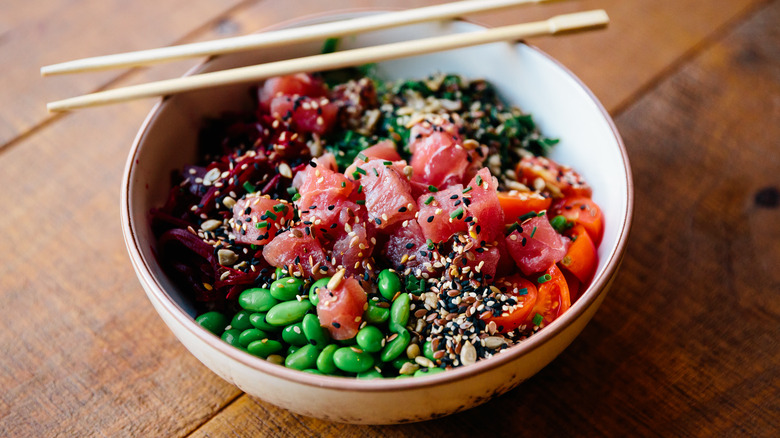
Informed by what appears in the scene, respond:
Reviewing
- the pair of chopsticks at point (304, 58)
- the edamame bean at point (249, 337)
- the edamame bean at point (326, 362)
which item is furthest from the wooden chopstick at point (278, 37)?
the edamame bean at point (326, 362)

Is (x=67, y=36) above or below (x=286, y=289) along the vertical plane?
above

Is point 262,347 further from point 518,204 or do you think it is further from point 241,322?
point 518,204

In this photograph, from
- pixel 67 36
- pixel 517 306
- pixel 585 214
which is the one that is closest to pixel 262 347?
pixel 517 306

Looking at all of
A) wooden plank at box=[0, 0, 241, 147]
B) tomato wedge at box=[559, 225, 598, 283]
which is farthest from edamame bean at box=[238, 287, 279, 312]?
wooden plank at box=[0, 0, 241, 147]

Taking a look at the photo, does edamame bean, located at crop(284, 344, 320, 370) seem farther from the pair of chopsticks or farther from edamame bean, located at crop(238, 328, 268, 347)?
the pair of chopsticks

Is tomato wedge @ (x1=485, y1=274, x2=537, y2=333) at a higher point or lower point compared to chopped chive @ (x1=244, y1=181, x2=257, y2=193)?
lower

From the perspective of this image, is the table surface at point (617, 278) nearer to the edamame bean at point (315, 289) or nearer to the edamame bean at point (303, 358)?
the edamame bean at point (303, 358)
